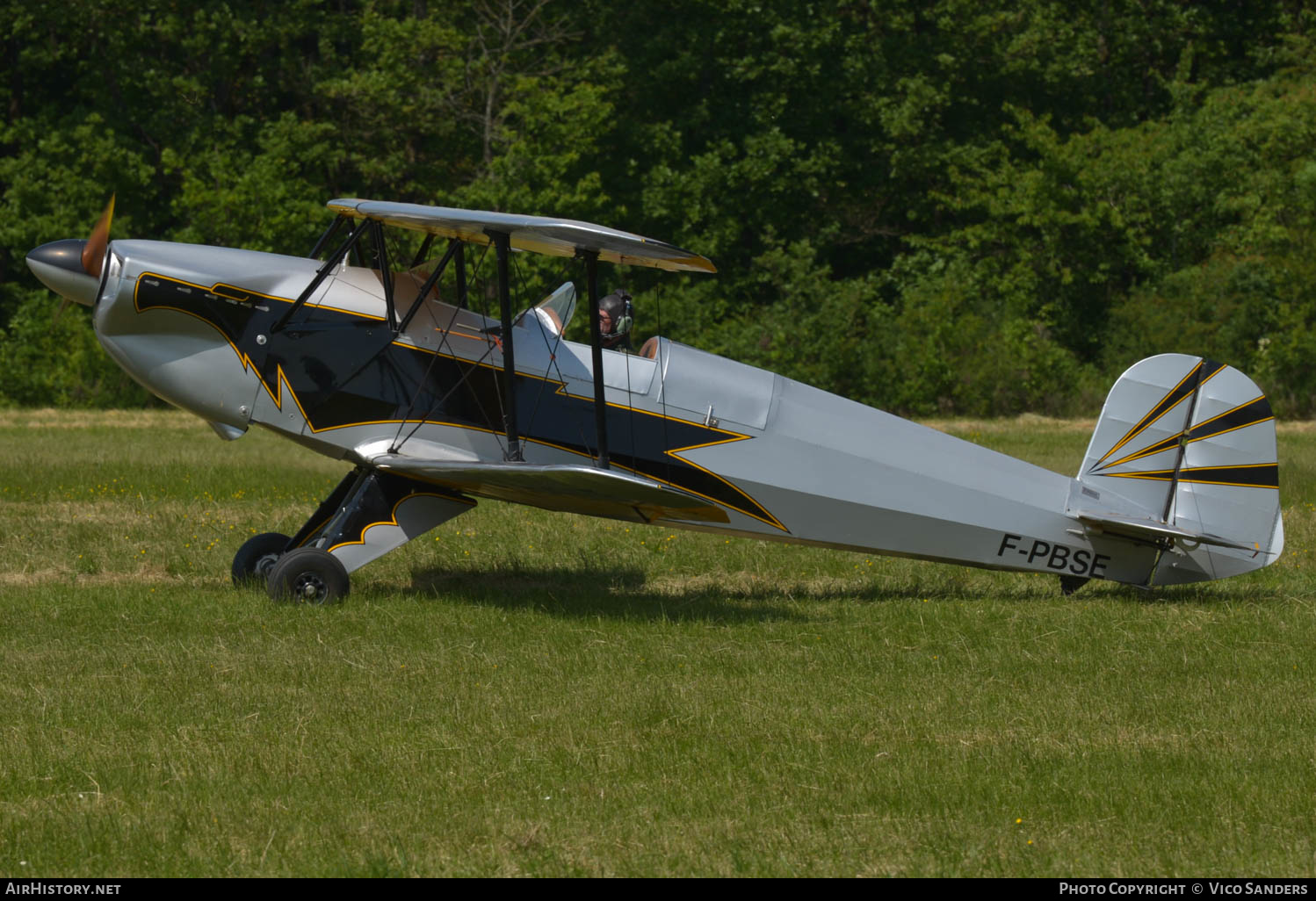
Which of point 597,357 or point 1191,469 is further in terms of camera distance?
point 1191,469

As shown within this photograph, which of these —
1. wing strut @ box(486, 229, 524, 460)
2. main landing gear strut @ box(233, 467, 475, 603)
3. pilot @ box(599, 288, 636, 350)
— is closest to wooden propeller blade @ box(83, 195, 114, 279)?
main landing gear strut @ box(233, 467, 475, 603)

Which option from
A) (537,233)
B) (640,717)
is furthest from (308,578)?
(640,717)

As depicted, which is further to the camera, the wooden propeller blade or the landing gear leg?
the landing gear leg

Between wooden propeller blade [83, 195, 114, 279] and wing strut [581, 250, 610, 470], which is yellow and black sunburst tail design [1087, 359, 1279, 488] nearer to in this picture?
wing strut [581, 250, 610, 470]

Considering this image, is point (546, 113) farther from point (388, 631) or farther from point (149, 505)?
point (388, 631)

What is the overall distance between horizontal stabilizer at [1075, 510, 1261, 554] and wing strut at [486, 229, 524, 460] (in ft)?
13.0

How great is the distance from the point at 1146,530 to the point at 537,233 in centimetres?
463

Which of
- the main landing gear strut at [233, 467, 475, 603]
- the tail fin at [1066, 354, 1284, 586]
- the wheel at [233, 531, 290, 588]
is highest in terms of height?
the tail fin at [1066, 354, 1284, 586]

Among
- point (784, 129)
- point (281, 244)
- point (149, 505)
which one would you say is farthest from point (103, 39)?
point (149, 505)

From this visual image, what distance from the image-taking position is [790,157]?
114ft

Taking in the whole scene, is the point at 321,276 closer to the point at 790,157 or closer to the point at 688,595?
the point at 688,595

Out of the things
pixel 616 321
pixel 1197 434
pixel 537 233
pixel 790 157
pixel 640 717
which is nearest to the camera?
pixel 640 717

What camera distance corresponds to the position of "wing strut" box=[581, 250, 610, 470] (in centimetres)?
861

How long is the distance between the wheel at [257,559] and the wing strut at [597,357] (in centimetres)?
256
